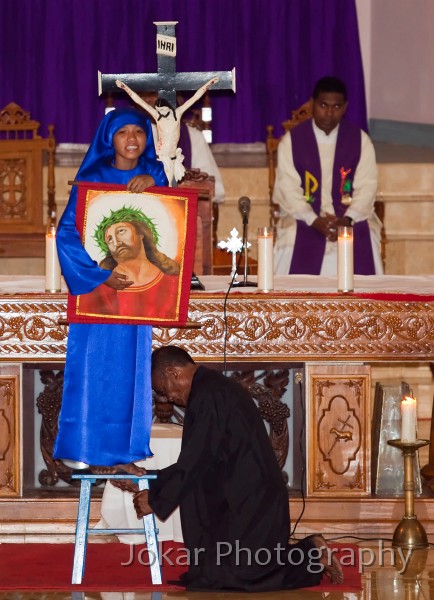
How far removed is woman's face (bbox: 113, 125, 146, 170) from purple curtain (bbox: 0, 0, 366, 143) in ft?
18.9

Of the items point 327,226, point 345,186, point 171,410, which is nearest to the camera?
point 171,410

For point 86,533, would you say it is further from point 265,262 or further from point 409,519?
point 265,262

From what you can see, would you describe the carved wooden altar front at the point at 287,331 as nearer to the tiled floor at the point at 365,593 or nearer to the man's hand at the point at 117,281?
the man's hand at the point at 117,281

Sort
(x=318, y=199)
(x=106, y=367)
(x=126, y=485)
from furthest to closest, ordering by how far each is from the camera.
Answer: (x=318, y=199) → (x=106, y=367) → (x=126, y=485)

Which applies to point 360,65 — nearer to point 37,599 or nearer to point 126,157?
point 126,157

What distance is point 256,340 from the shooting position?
6867 millimetres

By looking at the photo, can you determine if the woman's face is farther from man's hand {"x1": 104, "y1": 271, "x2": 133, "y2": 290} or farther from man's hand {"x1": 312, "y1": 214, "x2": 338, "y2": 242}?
man's hand {"x1": 312, "y1": 214, "x2": 338, "y2": 242}

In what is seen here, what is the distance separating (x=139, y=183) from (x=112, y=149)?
30cm

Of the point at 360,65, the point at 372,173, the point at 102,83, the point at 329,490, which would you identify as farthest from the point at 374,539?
the point at 360,65

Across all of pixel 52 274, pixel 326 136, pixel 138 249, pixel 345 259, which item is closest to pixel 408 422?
pixel 345 259

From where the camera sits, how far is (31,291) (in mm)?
6922

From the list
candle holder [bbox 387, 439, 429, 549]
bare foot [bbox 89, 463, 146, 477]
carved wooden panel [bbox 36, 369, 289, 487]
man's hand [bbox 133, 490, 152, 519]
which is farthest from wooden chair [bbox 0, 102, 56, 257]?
man's hand [bbox 133, 490, 152, 519]

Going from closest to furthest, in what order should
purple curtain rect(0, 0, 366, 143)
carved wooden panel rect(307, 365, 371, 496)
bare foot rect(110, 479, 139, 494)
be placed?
bare foot rect(110, 479, 139, 494) < carved wooden panel rect(307, 365, 371, 496) < purple curtain rect(0, 0, 366, 143)

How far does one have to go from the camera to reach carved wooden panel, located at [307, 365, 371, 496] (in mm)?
6977
